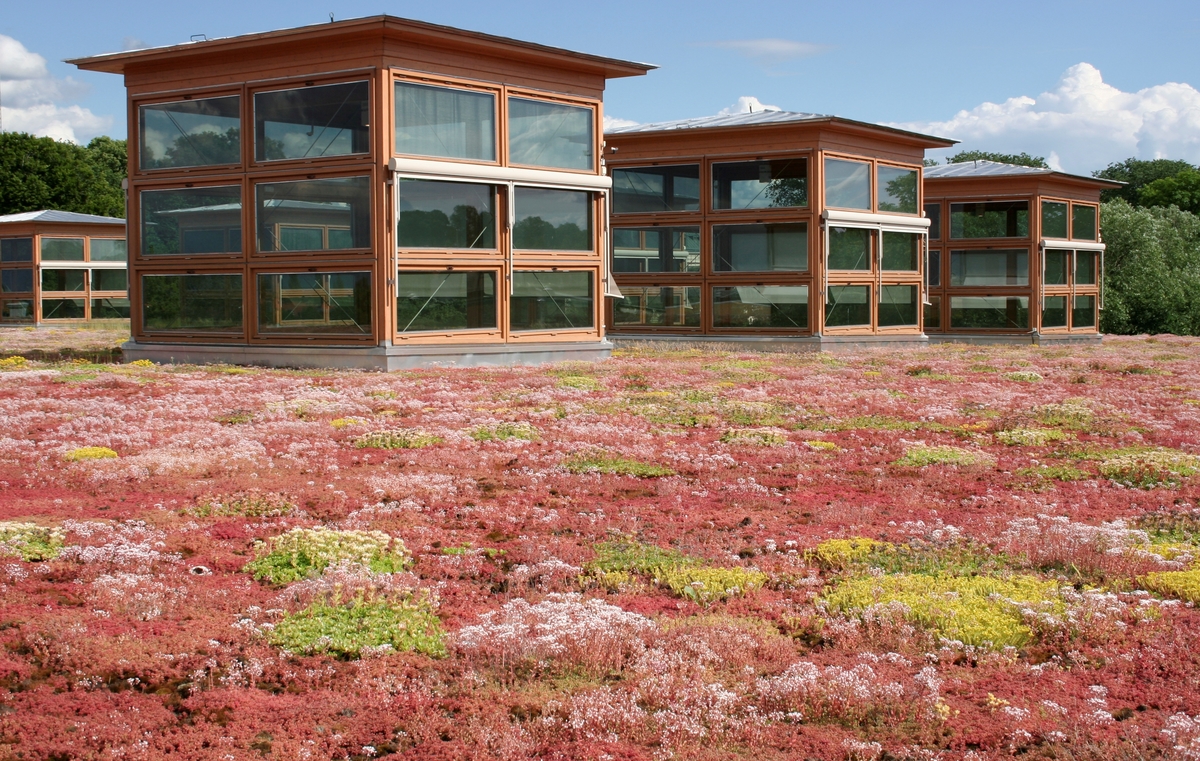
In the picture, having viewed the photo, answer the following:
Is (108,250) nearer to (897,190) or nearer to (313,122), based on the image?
(313,122)

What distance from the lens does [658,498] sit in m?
12.9

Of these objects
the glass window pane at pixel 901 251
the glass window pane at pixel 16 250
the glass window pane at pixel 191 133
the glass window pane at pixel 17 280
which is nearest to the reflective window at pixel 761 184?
the glass window pane at pixel 901 251

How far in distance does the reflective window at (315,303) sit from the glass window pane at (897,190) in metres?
22.4

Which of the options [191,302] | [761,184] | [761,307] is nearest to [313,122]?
[191,302]

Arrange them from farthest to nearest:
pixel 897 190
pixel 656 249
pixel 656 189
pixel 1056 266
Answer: pixel 1056 266 → pixel 897 190 → pixel 656 249 → pixel 656 189

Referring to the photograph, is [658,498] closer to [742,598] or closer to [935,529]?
[935,529]

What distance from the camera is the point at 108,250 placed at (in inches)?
2569

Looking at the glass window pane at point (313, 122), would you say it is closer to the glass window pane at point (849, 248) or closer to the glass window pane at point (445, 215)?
the glass window pane at point (445, 215)

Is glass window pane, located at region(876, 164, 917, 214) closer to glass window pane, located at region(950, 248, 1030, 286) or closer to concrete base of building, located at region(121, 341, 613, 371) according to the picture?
glass window pane, located at region(950, 248, 1030, 286)

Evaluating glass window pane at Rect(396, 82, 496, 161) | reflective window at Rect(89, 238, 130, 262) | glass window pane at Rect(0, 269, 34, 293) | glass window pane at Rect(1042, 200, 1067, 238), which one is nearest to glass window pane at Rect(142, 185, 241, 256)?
glass window pane at Rect(396, 82, 496, 161)

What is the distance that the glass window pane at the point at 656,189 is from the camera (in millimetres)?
41875

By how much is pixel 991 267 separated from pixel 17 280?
52.2m

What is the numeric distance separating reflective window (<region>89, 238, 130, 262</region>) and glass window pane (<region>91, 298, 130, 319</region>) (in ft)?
7.82

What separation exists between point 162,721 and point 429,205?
24443 millimetres
